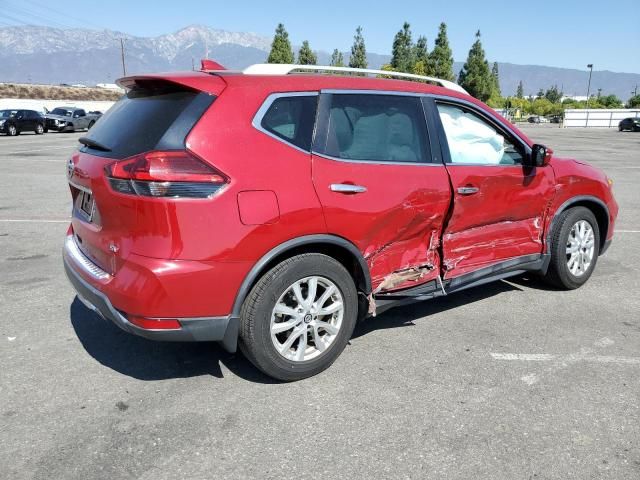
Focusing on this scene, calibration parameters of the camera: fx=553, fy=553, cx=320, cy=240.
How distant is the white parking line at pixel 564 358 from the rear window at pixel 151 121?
2.46 metres

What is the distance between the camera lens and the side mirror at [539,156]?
169 inches

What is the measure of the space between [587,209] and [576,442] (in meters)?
2.76

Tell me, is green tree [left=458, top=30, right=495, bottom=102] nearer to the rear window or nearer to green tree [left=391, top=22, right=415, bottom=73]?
green tree [left=391, top=22, right=415, bottom=73]

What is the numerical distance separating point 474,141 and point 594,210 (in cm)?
167

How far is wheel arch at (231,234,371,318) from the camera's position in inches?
118

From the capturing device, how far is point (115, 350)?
3.75 metres

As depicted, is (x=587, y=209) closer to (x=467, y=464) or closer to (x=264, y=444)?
(x=467, y=464)

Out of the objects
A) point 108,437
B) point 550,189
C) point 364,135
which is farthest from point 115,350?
point 550,189

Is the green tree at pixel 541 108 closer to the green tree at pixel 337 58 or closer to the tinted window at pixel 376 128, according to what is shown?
the green tree at pixel 337 58

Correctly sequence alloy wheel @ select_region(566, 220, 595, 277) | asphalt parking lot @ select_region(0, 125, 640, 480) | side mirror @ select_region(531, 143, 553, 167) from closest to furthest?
asphalt parking lot @ select_region(0, 125, 640, 480) < side mirror @ select_region(531, 143, 553, 167) < alloy wheel @ select_region(566, 220, 595, 277)

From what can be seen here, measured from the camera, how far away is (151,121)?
3045mm

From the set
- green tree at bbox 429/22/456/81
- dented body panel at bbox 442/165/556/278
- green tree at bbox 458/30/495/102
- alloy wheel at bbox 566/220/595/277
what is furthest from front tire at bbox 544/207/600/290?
green tree at bbox 458/30/495/102

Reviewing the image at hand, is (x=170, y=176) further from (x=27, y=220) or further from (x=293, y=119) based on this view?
(x=27, y=220)

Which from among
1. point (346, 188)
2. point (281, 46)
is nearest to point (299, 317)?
point (346, 188)
